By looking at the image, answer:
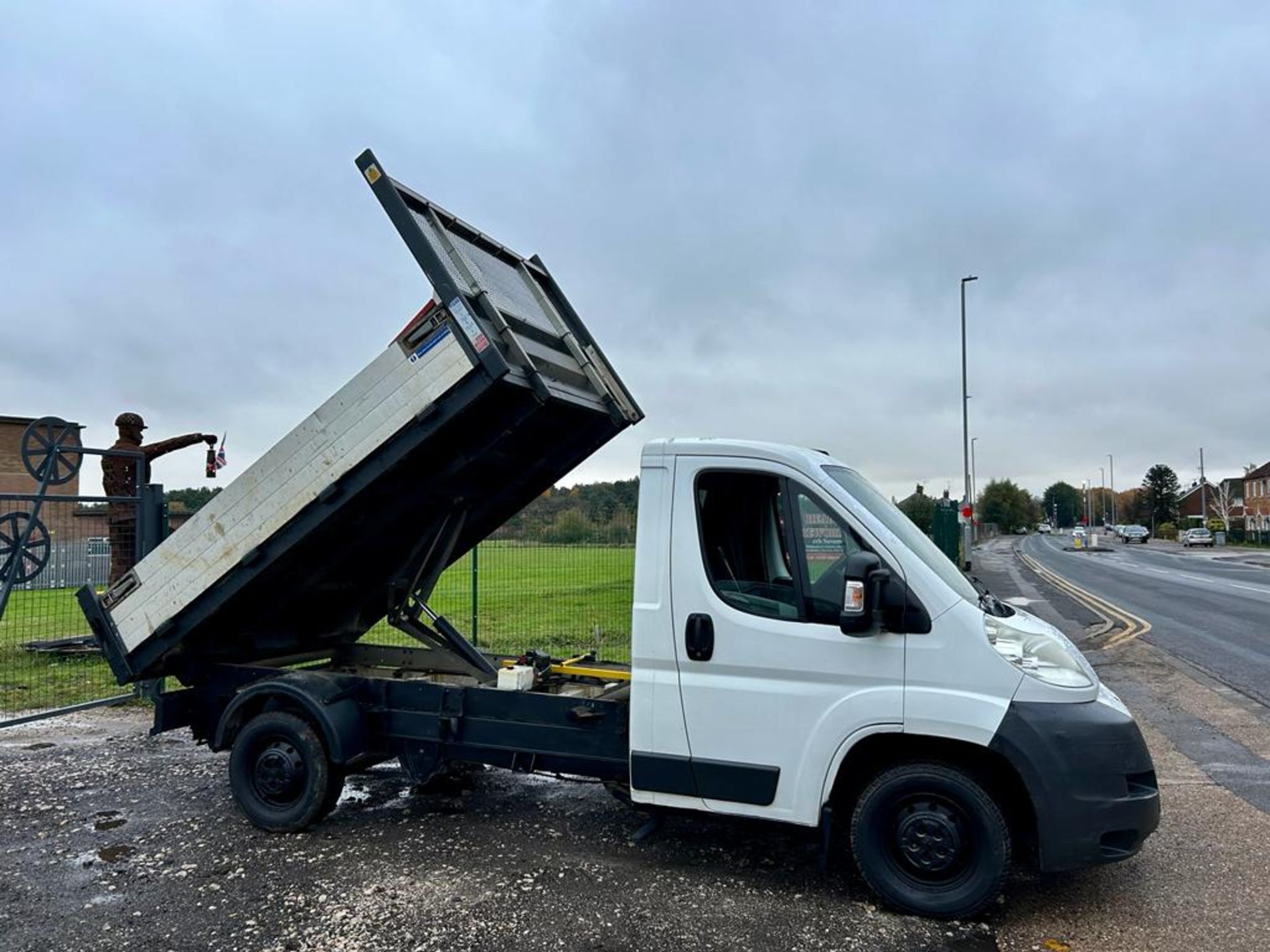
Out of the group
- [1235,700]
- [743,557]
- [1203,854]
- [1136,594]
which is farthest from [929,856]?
[1136,594]

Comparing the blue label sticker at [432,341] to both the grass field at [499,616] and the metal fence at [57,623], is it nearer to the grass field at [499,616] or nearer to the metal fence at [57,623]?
the grass field at [499,616]

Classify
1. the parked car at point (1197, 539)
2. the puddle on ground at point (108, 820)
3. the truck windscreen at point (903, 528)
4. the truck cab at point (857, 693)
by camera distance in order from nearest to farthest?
the truck cab at point (857, 693) → the truck windscreen at point (903, 528) → the puddle on ground at point (108, 820) → the parked car at point (1197, 539)

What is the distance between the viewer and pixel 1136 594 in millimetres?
21141

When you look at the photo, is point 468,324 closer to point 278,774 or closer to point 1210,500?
point 278,774

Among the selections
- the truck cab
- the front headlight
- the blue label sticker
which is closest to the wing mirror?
the truck cab

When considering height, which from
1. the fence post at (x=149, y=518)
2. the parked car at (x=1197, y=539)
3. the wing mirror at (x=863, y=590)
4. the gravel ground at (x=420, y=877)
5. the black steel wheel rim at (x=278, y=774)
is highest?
the fence post at (x=149, y=518)

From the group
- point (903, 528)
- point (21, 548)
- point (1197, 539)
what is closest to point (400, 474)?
point (903, 528)

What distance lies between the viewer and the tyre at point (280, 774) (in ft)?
17.0

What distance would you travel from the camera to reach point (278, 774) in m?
5.25

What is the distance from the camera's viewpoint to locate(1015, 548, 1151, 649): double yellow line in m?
13.4

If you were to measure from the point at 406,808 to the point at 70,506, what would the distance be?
520cm

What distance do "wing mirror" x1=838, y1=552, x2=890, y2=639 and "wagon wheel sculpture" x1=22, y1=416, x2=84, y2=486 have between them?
6691 millimetres

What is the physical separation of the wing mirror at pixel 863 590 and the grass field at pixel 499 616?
4.13m

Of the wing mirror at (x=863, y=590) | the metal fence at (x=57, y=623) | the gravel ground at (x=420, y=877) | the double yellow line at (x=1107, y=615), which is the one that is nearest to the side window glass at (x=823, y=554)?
the wing mirror at (x=863, y=590)
